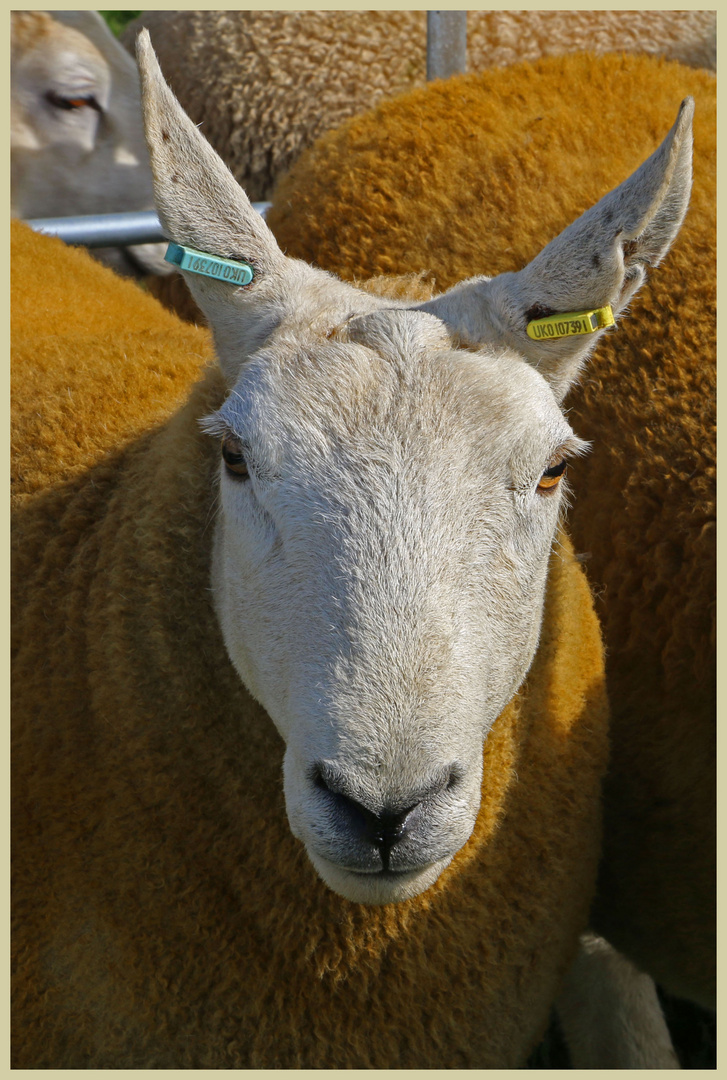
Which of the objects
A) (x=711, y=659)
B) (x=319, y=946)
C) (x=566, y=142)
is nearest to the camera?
(x=319, y=946)

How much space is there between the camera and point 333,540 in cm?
193

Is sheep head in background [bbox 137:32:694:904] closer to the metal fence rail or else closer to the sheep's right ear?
the sheep's right ear

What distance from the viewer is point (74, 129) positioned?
213 inches

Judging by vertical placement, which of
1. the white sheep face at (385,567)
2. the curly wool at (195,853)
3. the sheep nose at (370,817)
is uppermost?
the white sheep face at (385,567)

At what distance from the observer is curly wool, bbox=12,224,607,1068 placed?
2.39 m

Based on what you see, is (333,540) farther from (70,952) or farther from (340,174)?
(340,174)

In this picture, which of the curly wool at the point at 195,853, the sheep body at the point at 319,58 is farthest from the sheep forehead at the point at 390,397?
the sheep body at the point at 319,58

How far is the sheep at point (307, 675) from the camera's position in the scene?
74.3 inches

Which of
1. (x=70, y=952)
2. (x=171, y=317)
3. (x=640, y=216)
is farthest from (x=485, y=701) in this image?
(x=171, y=317)

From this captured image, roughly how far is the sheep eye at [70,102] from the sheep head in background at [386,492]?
3.71 metres

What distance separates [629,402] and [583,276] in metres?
1.16

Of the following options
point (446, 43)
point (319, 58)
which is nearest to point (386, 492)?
point (446, 43)

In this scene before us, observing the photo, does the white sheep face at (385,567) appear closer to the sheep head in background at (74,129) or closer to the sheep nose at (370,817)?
the sheep nose at (370,817)

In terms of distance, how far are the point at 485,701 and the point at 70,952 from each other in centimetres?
127
